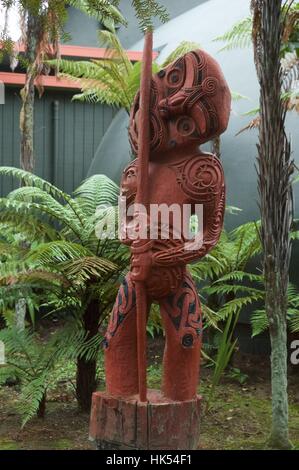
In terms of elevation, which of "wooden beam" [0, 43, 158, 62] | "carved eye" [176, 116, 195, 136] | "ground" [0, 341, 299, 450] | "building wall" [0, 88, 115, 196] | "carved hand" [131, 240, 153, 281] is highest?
"wooden beam" [0, 43, 158, 62]

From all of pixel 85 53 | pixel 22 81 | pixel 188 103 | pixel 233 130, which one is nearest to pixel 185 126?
pixel 188 103

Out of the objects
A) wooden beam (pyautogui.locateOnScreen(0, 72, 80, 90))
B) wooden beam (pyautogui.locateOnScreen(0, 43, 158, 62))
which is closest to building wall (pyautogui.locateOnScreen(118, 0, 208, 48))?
wooden beam (pyautogui.locateOnScreen(0, 43, 158, 62))

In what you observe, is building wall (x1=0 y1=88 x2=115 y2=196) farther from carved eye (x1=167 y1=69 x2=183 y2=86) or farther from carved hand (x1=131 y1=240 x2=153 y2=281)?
carved hand (x1=131 y1=240 x2=153 y2=281)

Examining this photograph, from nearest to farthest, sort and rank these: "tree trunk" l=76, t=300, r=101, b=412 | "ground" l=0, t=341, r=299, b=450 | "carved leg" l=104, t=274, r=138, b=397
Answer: "carved leg" l=104, t=274, r=138, b=397 → "ground" l=0, t=341, r=299, b=450 → "tree trunk" l=76, t=300, r=101, b=412

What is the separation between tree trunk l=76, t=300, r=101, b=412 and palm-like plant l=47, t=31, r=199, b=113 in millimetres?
3148

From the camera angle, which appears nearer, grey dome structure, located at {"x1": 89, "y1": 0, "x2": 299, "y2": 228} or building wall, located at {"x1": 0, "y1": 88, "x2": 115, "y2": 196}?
grey dome structure, located at {"x1": 89, "y1": 0, "x2": 299, "y2": 228}

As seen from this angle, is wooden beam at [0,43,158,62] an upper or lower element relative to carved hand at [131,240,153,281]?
upper

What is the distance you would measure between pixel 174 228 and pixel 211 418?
2485 millimetres

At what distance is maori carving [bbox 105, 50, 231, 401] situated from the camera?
457cm

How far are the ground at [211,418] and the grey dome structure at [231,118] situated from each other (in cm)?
197

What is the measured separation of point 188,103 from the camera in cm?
460

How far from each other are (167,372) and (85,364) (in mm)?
1668

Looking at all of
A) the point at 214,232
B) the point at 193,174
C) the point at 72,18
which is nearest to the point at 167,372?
the point at 214,232

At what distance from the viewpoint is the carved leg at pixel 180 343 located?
4637 mm
